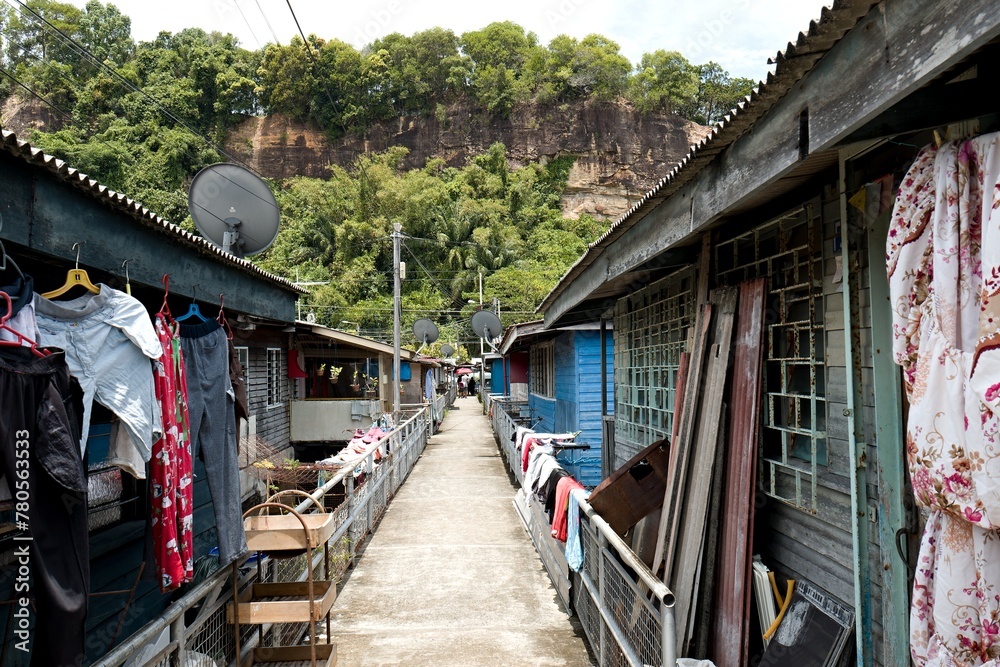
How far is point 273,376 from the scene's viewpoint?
14.6m

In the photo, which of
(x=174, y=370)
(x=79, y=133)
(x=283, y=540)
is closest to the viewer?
(x=174, y=370)

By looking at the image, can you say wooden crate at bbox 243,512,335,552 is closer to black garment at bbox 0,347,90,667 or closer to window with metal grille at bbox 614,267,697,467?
black garment at bbox 0,347,90,667

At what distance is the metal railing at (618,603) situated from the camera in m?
3.25

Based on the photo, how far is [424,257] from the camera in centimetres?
4656

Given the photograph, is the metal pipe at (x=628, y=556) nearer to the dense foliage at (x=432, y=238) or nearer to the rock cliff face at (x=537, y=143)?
the dense foliage at (x=432, y=238)

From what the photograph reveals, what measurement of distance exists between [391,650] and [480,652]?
73 cm

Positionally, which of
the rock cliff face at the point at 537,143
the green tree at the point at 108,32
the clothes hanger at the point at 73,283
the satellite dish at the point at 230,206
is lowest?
the clothes hanger at the point at 73,283

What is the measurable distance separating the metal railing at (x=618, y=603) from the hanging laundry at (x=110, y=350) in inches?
105

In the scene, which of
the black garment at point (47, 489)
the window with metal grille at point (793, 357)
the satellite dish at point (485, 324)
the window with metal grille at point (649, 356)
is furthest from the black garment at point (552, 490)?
the satellite dish at point (485, 324)

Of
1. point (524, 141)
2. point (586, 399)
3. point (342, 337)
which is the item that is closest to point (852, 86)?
point (586, 399)

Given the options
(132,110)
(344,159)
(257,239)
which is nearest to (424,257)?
(344,159)

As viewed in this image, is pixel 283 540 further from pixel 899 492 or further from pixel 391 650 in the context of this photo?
pixel 899 492

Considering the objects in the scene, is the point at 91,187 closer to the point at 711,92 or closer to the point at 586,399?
the point at 586,399

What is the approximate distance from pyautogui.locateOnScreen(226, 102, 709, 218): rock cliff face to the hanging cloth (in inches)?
2155
